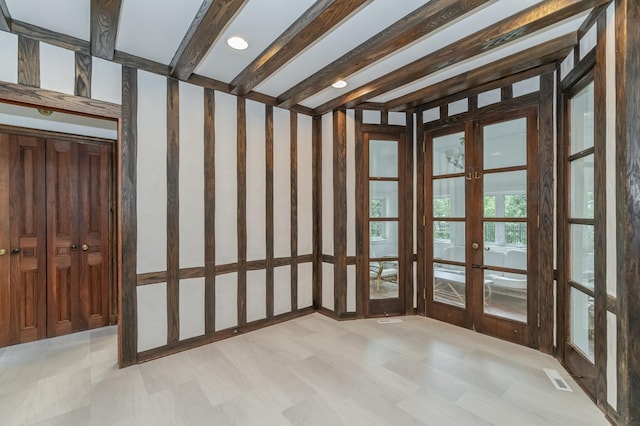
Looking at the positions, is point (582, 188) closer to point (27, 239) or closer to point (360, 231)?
point (360, 231)

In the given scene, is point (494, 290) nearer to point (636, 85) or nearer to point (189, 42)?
point (636, 85)

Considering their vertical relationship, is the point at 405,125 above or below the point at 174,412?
above

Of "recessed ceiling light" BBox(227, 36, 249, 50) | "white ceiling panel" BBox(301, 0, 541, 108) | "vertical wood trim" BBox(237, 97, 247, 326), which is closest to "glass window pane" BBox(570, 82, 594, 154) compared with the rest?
"white ceiling panel" BBox(301, 0, 541, 108)

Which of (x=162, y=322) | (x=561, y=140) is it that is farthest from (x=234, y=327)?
(x=561, y=140)

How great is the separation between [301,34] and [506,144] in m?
2.54

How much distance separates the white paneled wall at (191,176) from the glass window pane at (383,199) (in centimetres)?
218

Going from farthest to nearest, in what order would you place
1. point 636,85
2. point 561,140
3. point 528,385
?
point 561,140
point 528,385
point 636,85

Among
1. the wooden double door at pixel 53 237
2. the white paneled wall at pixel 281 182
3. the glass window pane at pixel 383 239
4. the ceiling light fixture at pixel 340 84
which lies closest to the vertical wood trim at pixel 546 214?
the glass window pane at pixel 383 239

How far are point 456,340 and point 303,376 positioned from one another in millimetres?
1803

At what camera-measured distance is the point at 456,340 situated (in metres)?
3.16

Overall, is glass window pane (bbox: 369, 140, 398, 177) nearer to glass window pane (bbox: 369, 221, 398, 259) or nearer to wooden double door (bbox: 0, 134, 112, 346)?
glass window pane (bbox: 369, 221, 398, 259)

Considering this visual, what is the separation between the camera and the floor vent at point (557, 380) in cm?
226

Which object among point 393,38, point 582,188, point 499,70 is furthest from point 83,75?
point 582,188

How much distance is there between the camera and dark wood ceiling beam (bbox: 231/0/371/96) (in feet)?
6.31
